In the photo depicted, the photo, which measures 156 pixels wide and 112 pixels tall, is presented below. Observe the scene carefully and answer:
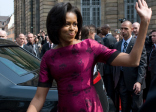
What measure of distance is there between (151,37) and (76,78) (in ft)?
16.8

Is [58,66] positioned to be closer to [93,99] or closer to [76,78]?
[76,78]

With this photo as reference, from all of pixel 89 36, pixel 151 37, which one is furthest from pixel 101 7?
pixel 89 36

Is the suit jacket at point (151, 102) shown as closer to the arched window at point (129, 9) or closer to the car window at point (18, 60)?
the car window at point (18, 60)

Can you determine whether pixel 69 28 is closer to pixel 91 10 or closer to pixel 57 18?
pixel 57 18

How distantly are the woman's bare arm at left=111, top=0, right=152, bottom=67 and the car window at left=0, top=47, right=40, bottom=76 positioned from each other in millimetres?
1635

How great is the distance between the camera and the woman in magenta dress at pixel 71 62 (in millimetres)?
2141

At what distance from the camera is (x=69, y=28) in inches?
87.4

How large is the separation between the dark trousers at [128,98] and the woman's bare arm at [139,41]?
3.01 metres

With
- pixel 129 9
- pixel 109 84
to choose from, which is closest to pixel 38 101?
pixel 109 84

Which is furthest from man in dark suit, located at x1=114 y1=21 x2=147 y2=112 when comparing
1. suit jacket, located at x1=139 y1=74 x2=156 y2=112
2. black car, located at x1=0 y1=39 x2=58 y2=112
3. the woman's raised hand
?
suit jacket, located at x1=139 y1=74 x2=156 y2=112

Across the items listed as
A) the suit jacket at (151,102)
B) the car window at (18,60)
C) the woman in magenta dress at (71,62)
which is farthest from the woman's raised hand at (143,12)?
the car window at (18,60)

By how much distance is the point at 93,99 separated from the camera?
2.17 metres

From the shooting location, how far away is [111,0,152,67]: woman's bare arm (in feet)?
6.34

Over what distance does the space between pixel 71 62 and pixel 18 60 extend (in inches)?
71.0
